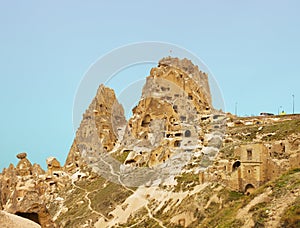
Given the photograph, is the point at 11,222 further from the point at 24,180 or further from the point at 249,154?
the point at 24,180

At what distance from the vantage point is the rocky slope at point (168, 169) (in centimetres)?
1902

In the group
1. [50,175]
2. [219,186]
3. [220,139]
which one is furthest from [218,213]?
[50,175]

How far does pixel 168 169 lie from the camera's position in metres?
39.2

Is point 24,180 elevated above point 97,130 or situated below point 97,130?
below

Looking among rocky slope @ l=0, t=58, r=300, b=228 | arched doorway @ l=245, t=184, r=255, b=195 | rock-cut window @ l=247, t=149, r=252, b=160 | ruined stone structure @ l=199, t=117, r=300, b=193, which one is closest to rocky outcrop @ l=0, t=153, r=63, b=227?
rocky slope @ l=0, t=58, r=300, b=228

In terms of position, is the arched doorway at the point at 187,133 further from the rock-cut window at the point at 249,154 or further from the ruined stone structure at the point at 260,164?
the rock-cut window at the point at 249,154

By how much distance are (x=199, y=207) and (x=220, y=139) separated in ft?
60.9

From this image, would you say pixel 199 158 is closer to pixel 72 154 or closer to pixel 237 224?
pixel 237 224

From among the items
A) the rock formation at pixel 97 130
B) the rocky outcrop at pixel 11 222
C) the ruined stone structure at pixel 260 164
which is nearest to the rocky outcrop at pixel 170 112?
the rock formation at pixel 97 130

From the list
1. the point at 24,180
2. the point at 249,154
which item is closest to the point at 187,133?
the point at 24,180

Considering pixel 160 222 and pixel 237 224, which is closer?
pixel 237 224

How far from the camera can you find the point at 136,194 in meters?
36.3

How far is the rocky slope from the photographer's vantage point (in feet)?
62.4

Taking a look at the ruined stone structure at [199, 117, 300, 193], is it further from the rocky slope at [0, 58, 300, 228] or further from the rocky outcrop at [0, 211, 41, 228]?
the rocky outcrop at [0, 211, 41, 228]
